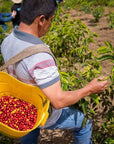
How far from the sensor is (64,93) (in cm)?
131

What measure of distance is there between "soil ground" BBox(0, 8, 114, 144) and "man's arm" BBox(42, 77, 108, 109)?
1.78 feet

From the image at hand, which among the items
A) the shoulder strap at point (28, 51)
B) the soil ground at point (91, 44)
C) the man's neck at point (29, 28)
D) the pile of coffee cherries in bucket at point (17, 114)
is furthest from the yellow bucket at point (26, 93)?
the soil ground at point (91, 44)

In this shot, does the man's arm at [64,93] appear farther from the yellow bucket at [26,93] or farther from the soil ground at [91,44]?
the soil ground at [91,44]

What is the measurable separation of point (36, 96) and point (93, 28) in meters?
4.55

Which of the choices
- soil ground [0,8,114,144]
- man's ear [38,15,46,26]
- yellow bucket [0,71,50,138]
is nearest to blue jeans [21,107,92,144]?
yellow bucket [0,71,50,138]

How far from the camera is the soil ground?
2.42 metres

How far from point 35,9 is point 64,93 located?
0.52m

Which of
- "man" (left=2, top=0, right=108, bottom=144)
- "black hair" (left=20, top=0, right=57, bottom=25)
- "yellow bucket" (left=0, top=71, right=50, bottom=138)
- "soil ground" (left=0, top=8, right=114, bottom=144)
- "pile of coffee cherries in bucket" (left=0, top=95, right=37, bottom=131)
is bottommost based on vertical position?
"soil ground" (left=0, top=8, right=114, bottom=144)

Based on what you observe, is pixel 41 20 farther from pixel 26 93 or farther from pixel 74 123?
pixel 74 123

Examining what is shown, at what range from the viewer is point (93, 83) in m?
1.42

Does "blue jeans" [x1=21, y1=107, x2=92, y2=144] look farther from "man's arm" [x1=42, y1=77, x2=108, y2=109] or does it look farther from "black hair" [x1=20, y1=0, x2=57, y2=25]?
"black hair" [x1=20, y1=0, x2=57, y2=25]

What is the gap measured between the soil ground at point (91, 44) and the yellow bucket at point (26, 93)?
704 millimetres

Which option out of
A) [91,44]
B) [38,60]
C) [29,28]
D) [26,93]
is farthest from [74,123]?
[91,44]

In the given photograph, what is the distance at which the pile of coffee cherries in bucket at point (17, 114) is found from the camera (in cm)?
146
